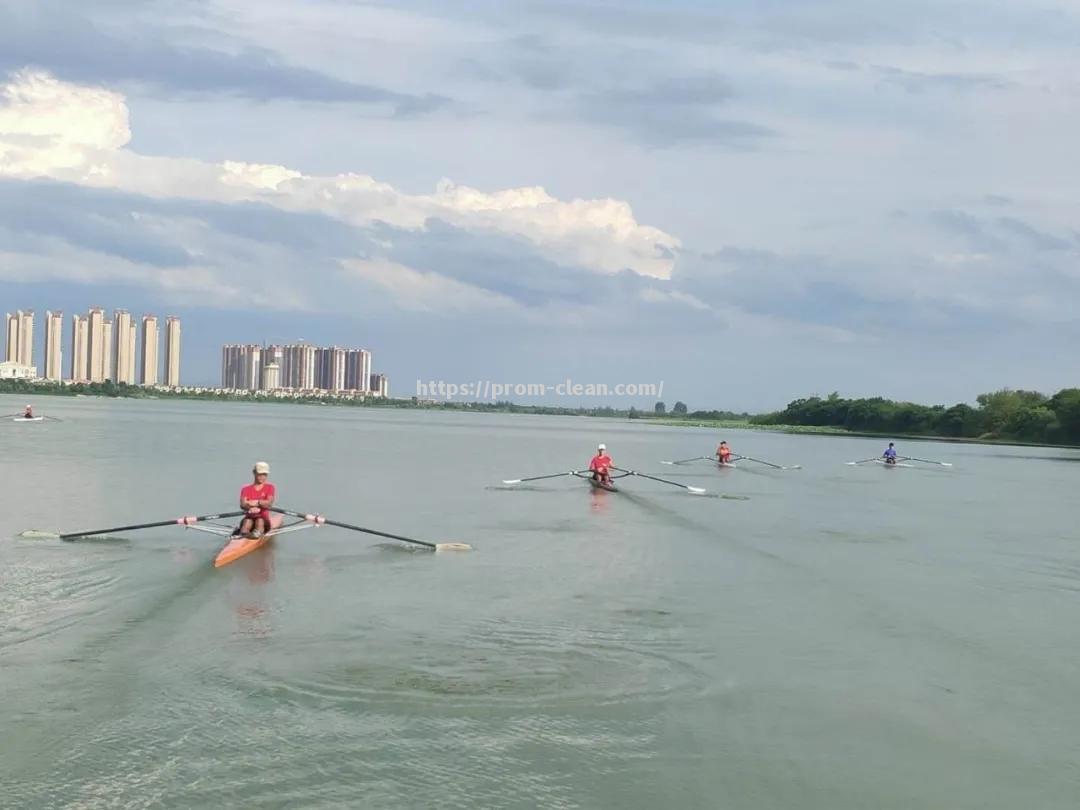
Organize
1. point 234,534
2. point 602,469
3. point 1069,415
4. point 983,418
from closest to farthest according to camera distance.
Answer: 1. point 234,534
2. point 602,469
3. point 1069,415
4. point 983,418

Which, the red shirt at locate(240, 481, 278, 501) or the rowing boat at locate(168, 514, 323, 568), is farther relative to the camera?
the red shirt at locate(240, 481, 278, 501)

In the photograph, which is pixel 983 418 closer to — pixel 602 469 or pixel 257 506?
pixel 602 469

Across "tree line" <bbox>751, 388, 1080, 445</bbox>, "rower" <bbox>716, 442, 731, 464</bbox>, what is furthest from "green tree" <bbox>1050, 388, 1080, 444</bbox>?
"rower" <bbox>716, 442, 731, 464</bbox>

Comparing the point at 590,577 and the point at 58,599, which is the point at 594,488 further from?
the point at 58,599

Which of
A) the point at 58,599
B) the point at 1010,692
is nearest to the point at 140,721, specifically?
the point at 58,599

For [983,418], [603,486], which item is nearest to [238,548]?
[603,486]

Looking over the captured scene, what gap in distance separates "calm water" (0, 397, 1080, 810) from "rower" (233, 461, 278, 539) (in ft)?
1.36

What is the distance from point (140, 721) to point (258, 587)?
4969 millimetres

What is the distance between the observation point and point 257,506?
14.1 metres

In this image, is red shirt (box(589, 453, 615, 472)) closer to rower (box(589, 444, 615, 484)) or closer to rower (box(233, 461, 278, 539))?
rower (box(589, 444, 615, 484))

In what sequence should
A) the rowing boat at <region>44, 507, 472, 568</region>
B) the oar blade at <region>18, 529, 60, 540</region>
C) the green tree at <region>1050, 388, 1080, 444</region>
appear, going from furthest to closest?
the green tree at <region>1050, 388, 1080, 444</region>, the oar blade at <region>18, 529, 60, 540</region>, the rowing boat at <region>44, 507, 472, 568</region>

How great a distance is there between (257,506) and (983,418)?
81.7m

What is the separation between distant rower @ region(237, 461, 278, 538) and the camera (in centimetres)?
1407

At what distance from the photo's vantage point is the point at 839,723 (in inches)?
297
